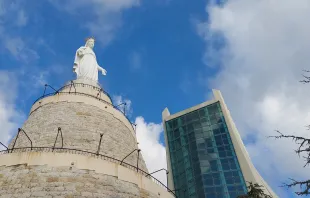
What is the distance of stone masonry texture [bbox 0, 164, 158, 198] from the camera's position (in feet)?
31.6

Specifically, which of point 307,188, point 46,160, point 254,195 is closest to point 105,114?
point 46,160

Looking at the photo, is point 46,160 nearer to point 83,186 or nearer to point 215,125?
point 83,186

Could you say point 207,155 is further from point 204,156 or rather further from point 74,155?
point 74,155

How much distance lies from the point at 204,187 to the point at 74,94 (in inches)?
654

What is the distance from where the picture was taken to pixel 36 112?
57.2 ft

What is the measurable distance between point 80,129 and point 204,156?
18.9 meters

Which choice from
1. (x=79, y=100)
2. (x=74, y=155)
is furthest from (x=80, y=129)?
(x=74, y=155)

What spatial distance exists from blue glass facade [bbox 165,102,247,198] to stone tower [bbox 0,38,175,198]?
12.2 metres

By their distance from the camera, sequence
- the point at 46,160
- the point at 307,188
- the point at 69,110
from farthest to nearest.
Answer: the point at 69,110
the point at 46,160
the point at 307,188

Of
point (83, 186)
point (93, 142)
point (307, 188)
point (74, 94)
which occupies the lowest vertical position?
point (307, 188)

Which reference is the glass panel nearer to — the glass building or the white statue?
the glass building

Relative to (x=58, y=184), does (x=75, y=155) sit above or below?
above

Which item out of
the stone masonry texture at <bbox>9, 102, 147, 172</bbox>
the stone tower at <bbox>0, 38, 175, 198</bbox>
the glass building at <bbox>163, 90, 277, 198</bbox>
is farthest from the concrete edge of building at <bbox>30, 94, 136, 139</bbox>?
the glass building at <bbox>163, 90, 277, 198</bbox>

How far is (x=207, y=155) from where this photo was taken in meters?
31.0
